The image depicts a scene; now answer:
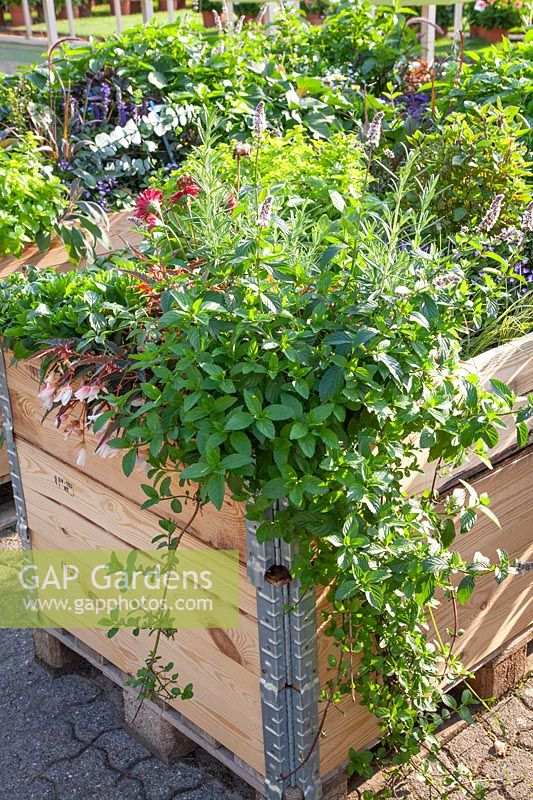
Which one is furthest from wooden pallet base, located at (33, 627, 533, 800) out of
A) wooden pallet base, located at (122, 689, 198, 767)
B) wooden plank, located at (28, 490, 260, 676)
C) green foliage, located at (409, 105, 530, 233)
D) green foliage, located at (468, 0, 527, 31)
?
green foliage, located at (468, 0, 527, 31)

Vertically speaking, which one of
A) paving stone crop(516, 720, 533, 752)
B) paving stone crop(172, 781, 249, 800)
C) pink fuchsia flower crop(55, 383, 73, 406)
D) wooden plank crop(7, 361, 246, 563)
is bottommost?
paving stone crop(172, 781, 249, 800)

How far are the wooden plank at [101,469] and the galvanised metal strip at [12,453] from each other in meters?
0.02

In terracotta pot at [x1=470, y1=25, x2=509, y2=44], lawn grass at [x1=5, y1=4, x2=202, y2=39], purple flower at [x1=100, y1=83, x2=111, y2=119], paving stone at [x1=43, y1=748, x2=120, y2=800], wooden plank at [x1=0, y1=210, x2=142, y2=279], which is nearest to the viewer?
paving stone at [x1=43, y1=748, x2=120, y2=800]

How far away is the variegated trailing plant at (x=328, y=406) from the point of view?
158cm

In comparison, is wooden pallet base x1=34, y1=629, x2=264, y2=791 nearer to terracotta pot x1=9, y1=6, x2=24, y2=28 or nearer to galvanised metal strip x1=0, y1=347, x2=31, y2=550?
galvanised metal strip x1=0, y1=347, x2=31, y2=550

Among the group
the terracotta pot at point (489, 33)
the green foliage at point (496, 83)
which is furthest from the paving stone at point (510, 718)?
the terracotta pot at point (489, 33)

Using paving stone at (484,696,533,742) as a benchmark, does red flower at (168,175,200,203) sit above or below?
above

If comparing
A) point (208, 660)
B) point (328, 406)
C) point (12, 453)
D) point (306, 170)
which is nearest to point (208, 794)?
point (208, 660)

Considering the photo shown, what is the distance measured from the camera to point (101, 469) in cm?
212

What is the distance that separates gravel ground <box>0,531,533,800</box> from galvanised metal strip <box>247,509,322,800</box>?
1.00 feet

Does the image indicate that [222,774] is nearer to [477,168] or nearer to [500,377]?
[500,377]

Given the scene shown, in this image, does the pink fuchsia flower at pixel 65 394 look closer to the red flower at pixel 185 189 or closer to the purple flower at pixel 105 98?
the red flower at pixel 185 189

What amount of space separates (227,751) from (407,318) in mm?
1064

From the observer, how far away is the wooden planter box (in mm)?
1831
